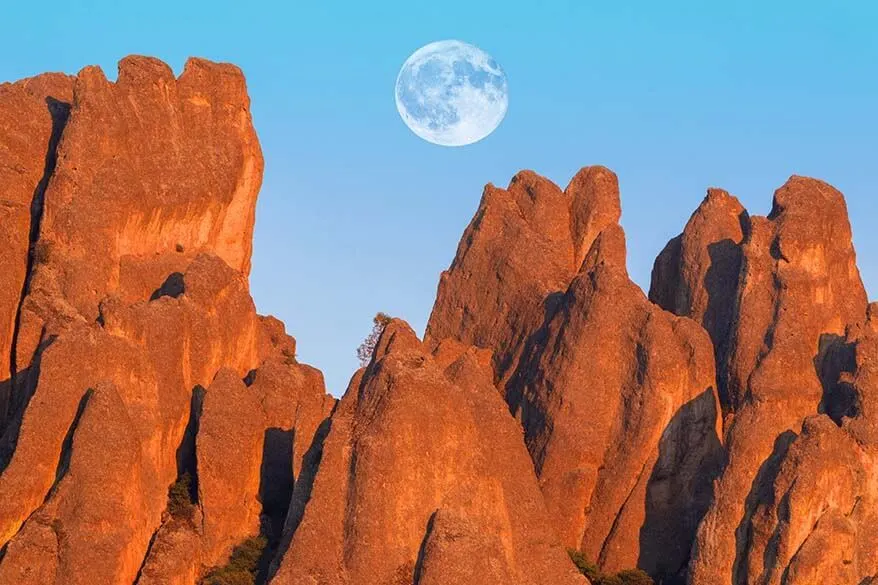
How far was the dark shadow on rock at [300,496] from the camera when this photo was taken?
7306cm

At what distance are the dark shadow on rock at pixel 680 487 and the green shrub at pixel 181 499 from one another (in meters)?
17.8

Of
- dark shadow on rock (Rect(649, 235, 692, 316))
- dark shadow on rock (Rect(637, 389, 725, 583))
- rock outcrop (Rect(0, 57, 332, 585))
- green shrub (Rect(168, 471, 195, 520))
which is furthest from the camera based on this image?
dark shadow on rock (Rect(649, 235, 692, 316))

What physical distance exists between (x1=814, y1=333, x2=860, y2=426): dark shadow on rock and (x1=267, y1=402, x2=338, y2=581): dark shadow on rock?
818 inches

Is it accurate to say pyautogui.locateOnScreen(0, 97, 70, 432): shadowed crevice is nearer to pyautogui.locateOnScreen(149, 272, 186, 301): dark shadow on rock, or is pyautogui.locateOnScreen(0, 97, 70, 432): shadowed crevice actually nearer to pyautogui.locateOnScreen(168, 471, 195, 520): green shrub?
pyautogui.locateOnScreen(149, 272, 186, 301): dark shadow on rock

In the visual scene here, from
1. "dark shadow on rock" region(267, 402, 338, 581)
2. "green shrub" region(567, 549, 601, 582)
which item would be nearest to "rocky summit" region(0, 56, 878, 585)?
"green shrub" region(567, 549, 601, 582)

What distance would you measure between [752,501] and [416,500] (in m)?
13.1

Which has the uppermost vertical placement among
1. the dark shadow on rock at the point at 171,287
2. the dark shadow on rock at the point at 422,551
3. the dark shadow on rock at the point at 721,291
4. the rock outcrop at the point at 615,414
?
the dark shadow on rock at the point at 721,291

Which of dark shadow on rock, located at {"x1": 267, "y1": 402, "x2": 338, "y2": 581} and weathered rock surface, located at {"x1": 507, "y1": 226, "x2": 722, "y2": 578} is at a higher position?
weathered rock surface, located at {"x1": 507, "y1": 226, "x2": 722, "y2": 578}

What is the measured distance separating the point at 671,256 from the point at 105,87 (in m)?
27.7

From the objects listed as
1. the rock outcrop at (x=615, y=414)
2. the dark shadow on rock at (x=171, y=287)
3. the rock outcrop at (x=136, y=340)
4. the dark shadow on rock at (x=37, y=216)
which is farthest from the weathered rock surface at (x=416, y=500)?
the dark shadow on rock at (x=171, y=287)

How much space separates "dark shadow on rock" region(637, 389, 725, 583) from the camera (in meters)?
81.8

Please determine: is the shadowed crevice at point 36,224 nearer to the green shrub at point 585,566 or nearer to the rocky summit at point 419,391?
the rocky summit at point 419,391

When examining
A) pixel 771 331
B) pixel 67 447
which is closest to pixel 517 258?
pixel 771 331

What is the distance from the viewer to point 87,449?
249 feet
